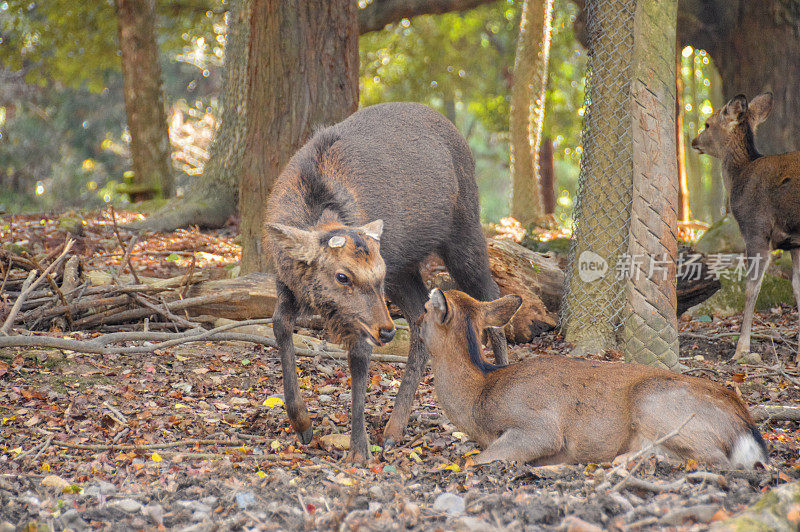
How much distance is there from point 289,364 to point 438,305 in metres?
1.14

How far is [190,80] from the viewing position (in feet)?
109

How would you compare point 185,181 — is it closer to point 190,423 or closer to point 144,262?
point 144,262

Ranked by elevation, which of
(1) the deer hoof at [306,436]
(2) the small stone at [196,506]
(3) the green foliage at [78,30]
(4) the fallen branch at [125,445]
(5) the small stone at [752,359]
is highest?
(3) the green foliage at [78,30]

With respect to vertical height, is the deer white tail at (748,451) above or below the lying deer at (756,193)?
below

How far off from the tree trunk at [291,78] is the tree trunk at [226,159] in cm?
438

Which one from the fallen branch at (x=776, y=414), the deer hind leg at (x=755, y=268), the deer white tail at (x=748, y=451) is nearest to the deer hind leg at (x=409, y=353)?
the deer white tail at (x=748, y=451)

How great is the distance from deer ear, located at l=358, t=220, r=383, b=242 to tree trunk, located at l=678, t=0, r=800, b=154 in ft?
25.7

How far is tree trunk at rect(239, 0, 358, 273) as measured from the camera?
7.55 meters

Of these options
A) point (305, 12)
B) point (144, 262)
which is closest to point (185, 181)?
point (144, 262)

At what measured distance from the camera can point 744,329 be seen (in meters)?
7.75

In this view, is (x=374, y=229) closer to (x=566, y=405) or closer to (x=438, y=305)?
(x=438, y=305)

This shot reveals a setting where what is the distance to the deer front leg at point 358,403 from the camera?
194 inches

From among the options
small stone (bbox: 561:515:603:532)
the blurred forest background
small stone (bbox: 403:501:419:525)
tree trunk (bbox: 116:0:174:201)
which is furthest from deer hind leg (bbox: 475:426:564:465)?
tree trunk (bbox: 116:0:174:201)

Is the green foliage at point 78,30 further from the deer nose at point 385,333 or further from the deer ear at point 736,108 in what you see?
the deer nose at point 385,333
